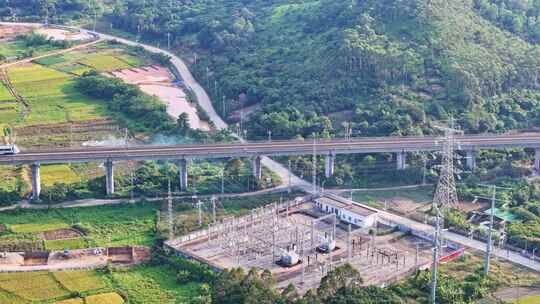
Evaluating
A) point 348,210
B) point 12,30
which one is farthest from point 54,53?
point 348,210

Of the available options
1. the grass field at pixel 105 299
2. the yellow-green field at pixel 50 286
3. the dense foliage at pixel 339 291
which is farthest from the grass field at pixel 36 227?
the dense foliage at pixel 339 291

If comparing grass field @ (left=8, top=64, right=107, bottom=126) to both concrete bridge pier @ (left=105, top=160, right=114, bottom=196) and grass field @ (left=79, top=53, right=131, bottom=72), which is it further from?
concrete bridge pier @ (left=105, top=160, right=114, bottom=196)

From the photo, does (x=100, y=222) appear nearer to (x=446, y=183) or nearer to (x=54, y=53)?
(x=446, y=183)

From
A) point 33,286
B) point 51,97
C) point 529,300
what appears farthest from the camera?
point 51,97

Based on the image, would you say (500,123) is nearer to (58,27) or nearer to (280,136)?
(280,136)

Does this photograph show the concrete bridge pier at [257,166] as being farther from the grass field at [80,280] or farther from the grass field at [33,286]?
the grass field at [33,286]
